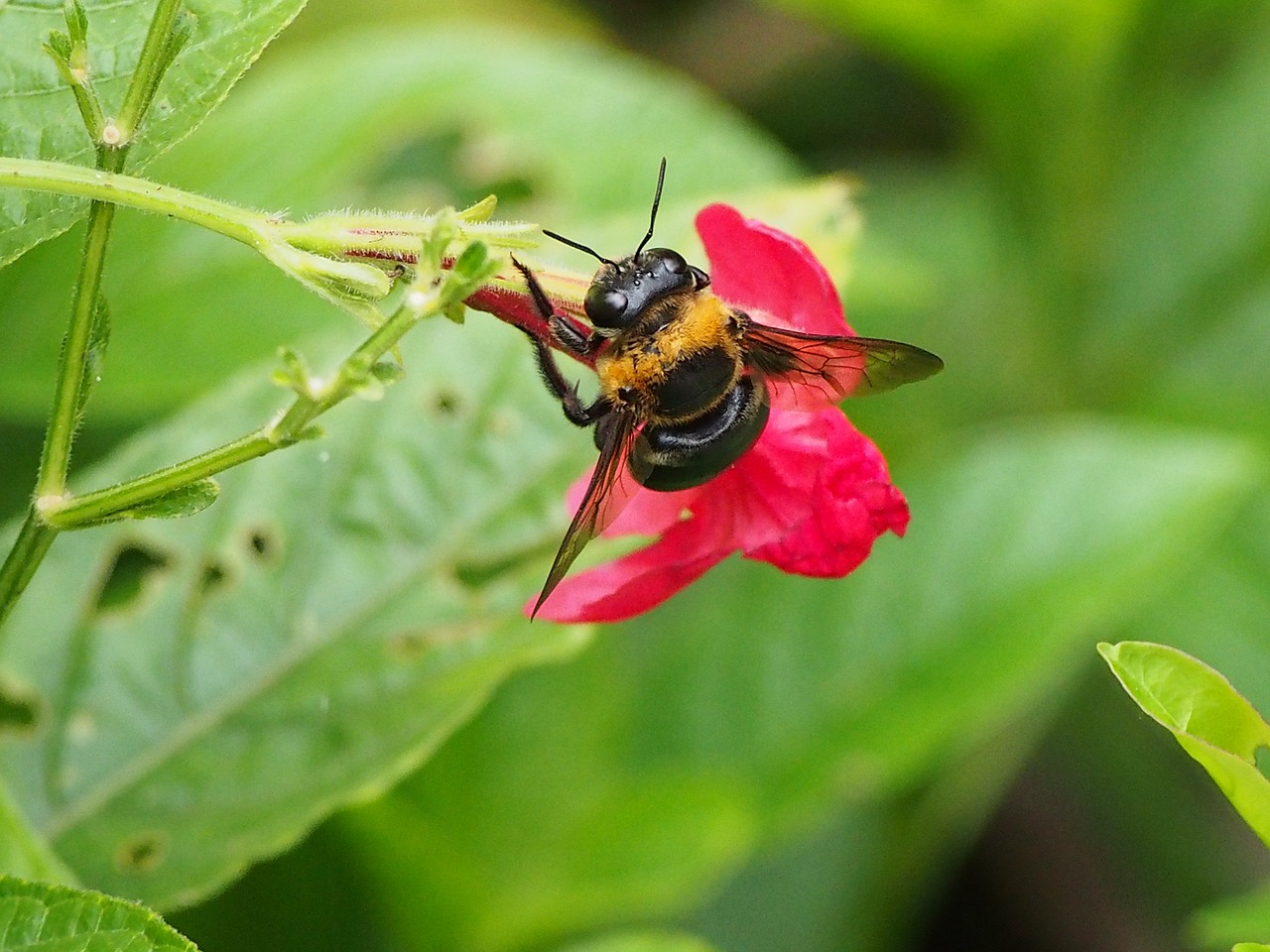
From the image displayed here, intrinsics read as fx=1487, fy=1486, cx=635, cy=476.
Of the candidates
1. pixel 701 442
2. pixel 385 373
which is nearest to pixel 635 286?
pixel 701 442

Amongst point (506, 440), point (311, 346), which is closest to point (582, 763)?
point (506, 440)

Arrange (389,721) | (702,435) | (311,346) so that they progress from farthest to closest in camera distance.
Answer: (311,346) → (389,721) → (702,435)

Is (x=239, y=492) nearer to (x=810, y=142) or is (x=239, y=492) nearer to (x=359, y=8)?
(x=359, y=8)

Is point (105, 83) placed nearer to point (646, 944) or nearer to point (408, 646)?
point (408, 646)

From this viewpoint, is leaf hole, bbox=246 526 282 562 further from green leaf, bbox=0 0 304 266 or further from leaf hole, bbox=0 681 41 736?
green leaf, bbox=0 0 304 266

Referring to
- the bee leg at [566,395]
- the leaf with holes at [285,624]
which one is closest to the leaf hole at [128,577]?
the leaf with holes at [285,624]

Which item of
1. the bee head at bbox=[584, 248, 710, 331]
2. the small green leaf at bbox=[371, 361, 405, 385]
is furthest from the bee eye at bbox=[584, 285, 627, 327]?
the small green leaf at bbox=[371, 361, 405, 385]
